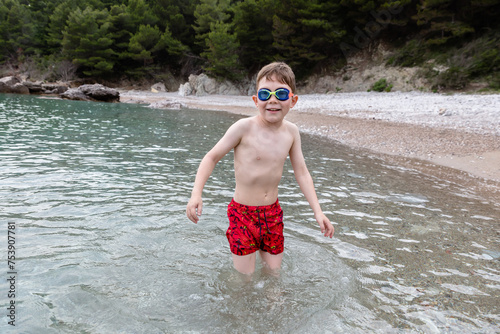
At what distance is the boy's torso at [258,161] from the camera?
284 centimetres

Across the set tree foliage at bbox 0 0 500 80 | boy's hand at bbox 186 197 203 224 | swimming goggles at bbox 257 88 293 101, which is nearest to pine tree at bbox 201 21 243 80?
tree foliage at bbox 0 0 500 80

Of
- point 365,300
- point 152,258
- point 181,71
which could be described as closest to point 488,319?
point 365,300

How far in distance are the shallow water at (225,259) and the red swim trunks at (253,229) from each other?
13.0 inches

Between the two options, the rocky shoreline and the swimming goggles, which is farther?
the rocky shoreline

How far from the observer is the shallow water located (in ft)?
8.16

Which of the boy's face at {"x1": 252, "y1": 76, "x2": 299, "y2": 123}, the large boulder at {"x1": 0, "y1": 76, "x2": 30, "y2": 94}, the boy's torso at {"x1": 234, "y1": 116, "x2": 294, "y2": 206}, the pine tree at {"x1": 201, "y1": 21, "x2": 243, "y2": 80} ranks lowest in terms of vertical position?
the large boulder at {"x1": 0, "y1": 76, "x2": 30, "y2": 94}

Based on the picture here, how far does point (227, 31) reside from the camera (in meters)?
37.8

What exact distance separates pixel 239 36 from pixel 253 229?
3532 cm

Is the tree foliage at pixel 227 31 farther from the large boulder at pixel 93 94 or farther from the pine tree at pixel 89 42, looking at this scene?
the large boulder at pixel 93 94

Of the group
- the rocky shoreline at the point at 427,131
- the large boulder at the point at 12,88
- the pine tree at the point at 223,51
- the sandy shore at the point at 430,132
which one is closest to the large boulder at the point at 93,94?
the large boulder at the point at 12,88

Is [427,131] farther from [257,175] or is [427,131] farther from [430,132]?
[257,175]

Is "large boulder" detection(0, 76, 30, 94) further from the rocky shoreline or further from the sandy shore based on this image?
the sandy shore

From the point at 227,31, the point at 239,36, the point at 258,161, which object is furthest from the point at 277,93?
the point at 227,31

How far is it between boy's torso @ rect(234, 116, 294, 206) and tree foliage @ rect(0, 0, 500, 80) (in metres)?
22.4
